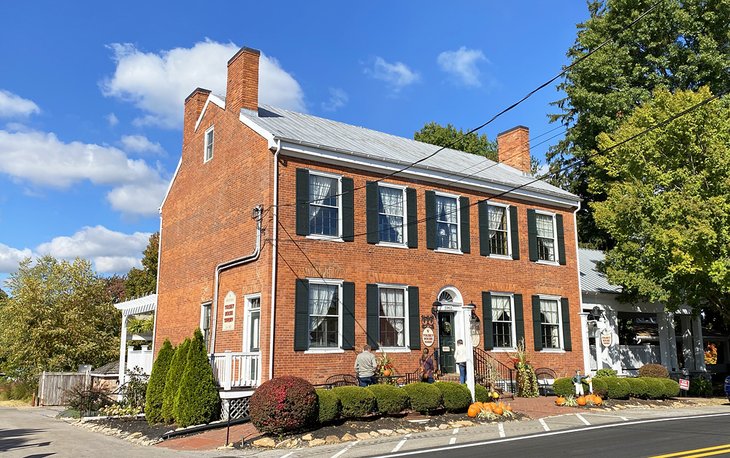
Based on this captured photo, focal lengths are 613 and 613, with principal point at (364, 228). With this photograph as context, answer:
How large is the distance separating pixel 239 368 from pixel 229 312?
2477 millimetres

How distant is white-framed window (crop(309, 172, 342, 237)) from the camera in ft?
56.5

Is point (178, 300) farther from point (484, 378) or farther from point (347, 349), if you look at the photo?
point (484, 378)

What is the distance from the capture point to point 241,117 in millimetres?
18281

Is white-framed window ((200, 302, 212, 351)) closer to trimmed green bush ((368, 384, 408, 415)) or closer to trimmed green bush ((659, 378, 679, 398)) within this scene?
trimmed green bush ((368, 384, 408, 415))

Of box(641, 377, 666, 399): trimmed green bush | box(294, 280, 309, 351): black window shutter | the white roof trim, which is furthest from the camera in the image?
the white roof trim

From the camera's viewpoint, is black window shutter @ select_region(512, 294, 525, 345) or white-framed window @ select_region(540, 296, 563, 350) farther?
white-framed window @ select_region(540, 296, 563, 350)

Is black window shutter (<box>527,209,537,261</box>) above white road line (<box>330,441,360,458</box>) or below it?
above

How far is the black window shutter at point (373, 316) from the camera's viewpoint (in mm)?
17406

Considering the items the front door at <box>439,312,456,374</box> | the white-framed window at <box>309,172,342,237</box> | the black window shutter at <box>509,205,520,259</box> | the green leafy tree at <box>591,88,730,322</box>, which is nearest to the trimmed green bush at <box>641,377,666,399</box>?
the green leafy tree at <box>591,88,730,322</box>

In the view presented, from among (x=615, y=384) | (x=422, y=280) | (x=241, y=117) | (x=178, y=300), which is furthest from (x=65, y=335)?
(x=615, y=384)

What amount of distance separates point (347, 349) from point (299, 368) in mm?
1569

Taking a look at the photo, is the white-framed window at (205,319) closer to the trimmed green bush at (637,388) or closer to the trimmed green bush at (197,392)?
the trimmed green bush at (197,392)

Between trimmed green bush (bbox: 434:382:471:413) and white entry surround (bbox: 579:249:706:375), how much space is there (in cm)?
905

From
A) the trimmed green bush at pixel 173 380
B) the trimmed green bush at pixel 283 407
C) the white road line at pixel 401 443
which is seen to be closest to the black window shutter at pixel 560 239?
the white road line at pixel 401 443
